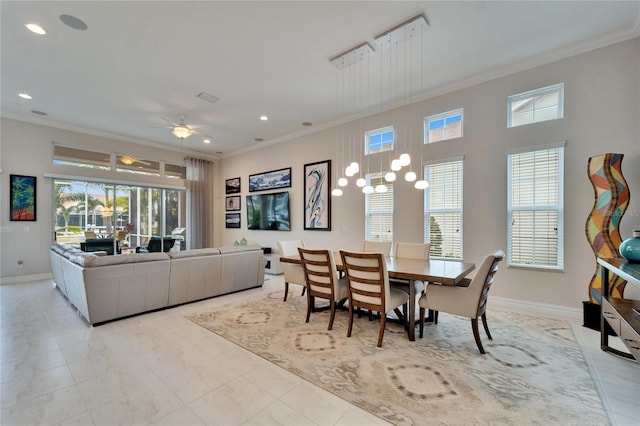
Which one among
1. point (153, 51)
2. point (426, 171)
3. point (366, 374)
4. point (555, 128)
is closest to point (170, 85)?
point (153, 51)

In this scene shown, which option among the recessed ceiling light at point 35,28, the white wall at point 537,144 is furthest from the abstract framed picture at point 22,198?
the white wall at point 537,144

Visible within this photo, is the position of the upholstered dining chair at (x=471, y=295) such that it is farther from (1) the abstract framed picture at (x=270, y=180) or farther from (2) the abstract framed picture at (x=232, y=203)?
(2) the abstract framed picture at (x=232, y=203)

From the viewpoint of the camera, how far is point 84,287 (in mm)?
3117

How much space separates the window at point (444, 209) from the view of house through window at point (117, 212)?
660cm

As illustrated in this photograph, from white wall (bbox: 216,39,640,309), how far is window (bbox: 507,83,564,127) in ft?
0.27

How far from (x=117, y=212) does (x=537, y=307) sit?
839 cm

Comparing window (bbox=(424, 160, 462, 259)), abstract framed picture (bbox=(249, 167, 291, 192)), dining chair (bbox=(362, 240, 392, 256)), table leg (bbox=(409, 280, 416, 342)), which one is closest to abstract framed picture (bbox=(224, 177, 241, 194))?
abstract framed picture (bbox=(249, 167, 291, 192))

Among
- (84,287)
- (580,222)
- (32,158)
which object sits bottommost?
(84,287)

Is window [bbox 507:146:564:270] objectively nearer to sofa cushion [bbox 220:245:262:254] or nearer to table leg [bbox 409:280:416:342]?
table leg [bbox 409:280:416:342]

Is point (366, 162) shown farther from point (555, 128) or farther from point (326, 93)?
point (555, 128)

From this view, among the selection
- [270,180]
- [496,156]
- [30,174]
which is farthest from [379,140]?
[30,174]

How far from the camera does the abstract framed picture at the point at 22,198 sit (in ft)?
17.7

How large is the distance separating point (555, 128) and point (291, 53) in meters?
3.48

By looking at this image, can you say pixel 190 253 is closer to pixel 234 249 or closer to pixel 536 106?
pixel 234 249
